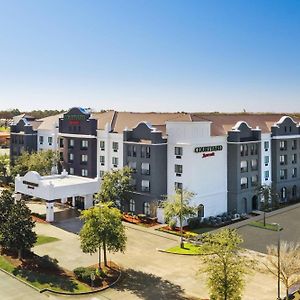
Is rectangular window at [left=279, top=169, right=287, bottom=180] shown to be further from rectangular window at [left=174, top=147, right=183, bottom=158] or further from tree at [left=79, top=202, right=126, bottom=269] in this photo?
tree at [left=79, top=202, right=126, bottom=269]

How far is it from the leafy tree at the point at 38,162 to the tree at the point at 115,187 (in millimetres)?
16027

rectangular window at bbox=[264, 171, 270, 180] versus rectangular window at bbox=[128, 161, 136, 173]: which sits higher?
rectangular window at bbox=[128, 161, 136, 173]

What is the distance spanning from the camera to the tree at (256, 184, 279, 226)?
61.8 meters

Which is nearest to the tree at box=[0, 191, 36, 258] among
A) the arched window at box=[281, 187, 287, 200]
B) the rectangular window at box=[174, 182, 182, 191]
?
the rectangular window at box=[174, 182, 182, 191]

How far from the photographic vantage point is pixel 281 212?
204 feet

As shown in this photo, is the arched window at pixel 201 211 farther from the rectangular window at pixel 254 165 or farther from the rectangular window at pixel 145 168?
the rectangular window at pixel 254 165

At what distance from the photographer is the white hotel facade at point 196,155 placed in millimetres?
57469

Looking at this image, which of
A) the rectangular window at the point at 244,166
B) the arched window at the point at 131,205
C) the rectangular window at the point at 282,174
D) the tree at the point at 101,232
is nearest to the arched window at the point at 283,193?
the rectangular window at the point at 282,174

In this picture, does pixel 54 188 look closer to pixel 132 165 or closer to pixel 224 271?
pixel 132 165

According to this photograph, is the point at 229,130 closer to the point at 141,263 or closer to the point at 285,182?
the point at 285,182

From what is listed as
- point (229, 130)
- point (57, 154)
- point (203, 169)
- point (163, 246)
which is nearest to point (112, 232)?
point (163, 246)

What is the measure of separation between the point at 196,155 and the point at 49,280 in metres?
27.1

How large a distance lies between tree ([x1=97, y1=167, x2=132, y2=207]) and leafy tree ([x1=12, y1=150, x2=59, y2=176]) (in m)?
16.0

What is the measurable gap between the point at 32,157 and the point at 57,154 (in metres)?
4.13
